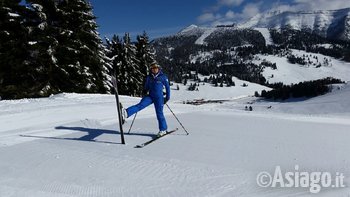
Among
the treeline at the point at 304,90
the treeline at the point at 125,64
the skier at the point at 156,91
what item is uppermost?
the treeline at the point at 125,64

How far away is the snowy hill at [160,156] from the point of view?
546cm

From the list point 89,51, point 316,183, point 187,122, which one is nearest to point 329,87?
point 89,51

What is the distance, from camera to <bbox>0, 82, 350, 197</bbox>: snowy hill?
5461 mm

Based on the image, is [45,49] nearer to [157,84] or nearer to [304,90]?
[157,84]

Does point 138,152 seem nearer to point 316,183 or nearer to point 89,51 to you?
point 316,183

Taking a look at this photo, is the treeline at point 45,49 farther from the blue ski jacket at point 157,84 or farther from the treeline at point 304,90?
the treeline at point 304,90

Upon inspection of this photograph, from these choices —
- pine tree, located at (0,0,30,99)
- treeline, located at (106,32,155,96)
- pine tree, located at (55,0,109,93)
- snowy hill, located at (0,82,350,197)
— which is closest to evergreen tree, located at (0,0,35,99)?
pine tree, located at (0,0,30,99)

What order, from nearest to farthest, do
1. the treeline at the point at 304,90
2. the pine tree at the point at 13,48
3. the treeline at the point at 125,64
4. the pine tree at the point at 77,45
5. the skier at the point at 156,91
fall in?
the skier at the point at 156,91
the pine tree at the point at 13,48
the pine tree at the point at 77,45
the treeline at the point at 125,64
the treeline at the point at 304,90

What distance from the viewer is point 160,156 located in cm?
732

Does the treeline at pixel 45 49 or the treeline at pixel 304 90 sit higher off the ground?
the treeline at pixel 45 49

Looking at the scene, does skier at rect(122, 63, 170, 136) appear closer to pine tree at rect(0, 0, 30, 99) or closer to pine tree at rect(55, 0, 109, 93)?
pine tree at rect(0, 0, 30, 99)

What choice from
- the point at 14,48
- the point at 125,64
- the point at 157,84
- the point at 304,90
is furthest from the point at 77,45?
the point at 304,90

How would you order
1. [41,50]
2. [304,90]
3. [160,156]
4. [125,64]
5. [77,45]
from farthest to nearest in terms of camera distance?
[304,90] < [125,64] < [77,45] < [41,50] < [160,156]

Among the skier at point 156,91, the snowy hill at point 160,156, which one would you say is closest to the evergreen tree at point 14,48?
the snowy hill at point 160,156
